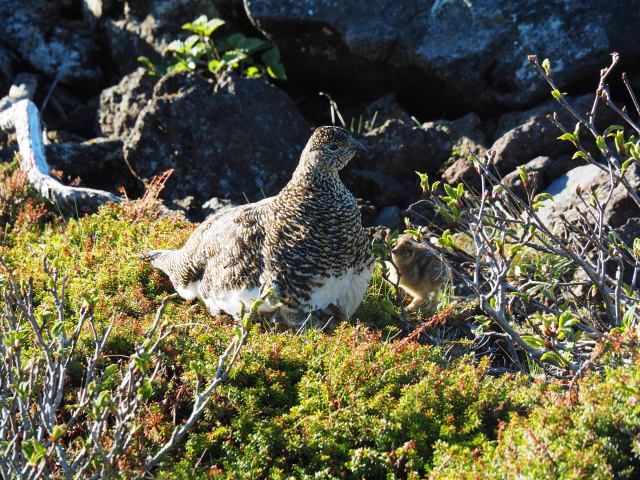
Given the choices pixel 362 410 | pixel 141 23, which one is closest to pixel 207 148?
pixel 141 23

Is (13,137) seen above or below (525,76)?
below

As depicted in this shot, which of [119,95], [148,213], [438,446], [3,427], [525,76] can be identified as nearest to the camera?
[3,427]

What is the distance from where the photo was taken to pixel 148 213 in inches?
300

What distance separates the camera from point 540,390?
4.54 meters

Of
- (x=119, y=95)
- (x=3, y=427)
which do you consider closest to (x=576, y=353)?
(x=3, y=427)

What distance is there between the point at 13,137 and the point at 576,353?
683 centimetres

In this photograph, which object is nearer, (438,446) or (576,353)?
(438,446)

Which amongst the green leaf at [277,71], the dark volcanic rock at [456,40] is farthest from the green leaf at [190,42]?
the green leaf at [277,71]

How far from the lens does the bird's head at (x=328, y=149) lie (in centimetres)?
579

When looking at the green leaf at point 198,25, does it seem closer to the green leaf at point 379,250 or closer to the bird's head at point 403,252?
the bird's head at point 403,252

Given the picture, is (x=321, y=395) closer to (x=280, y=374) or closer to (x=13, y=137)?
(x=280, y=374)

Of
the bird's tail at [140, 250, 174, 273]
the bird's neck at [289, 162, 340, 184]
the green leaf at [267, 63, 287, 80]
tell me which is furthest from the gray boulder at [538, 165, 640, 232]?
the green leaf at [267, 63, 287, 80]

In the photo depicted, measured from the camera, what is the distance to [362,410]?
4617 millimetres

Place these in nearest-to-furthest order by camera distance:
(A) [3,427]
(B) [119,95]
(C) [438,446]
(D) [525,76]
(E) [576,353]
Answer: (A) [3,427] < (C) [438,446] < (E) [576,353] < (D) [525,76] < (B) [119,95]
